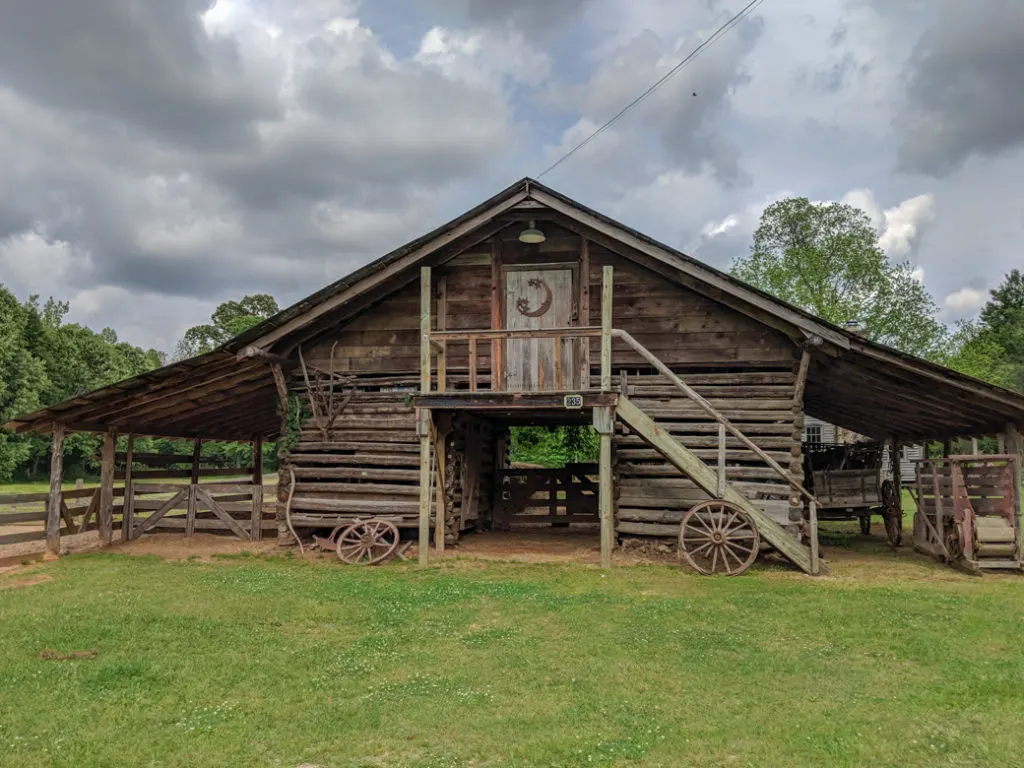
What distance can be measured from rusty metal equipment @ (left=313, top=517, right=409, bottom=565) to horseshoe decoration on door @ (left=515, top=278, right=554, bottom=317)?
5145mm

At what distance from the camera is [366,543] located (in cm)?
1366

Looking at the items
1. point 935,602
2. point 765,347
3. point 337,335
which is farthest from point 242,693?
point 765,347

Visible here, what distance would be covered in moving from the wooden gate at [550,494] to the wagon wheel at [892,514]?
687 cm

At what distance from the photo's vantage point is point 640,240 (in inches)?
535

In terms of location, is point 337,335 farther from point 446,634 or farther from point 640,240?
point 446,634

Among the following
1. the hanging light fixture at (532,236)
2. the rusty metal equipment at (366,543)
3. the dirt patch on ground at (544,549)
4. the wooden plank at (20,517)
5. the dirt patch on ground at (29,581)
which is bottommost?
the dirt patch on ground at (29,581)

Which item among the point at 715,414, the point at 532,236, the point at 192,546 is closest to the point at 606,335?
the point at 715,414

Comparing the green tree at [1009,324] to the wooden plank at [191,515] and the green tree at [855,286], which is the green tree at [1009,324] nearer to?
the green tree at [855,286]

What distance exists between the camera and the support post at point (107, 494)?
15.5 meters

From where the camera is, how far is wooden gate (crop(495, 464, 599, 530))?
17.9m

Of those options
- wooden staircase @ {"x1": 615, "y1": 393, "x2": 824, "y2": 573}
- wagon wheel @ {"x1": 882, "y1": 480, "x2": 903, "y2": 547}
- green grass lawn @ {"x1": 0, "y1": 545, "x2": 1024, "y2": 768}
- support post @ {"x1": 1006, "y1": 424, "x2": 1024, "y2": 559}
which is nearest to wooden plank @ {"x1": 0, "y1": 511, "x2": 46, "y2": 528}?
green grass lawn @ {"x1": 0, "y1": 545, "x2": 1024, "y2": 768}

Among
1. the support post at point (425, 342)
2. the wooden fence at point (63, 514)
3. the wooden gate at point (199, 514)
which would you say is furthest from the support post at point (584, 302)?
the wooden fence at point (63, 514)

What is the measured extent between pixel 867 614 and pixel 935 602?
4.82ft

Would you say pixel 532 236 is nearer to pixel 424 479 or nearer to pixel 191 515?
pixel 424 479
